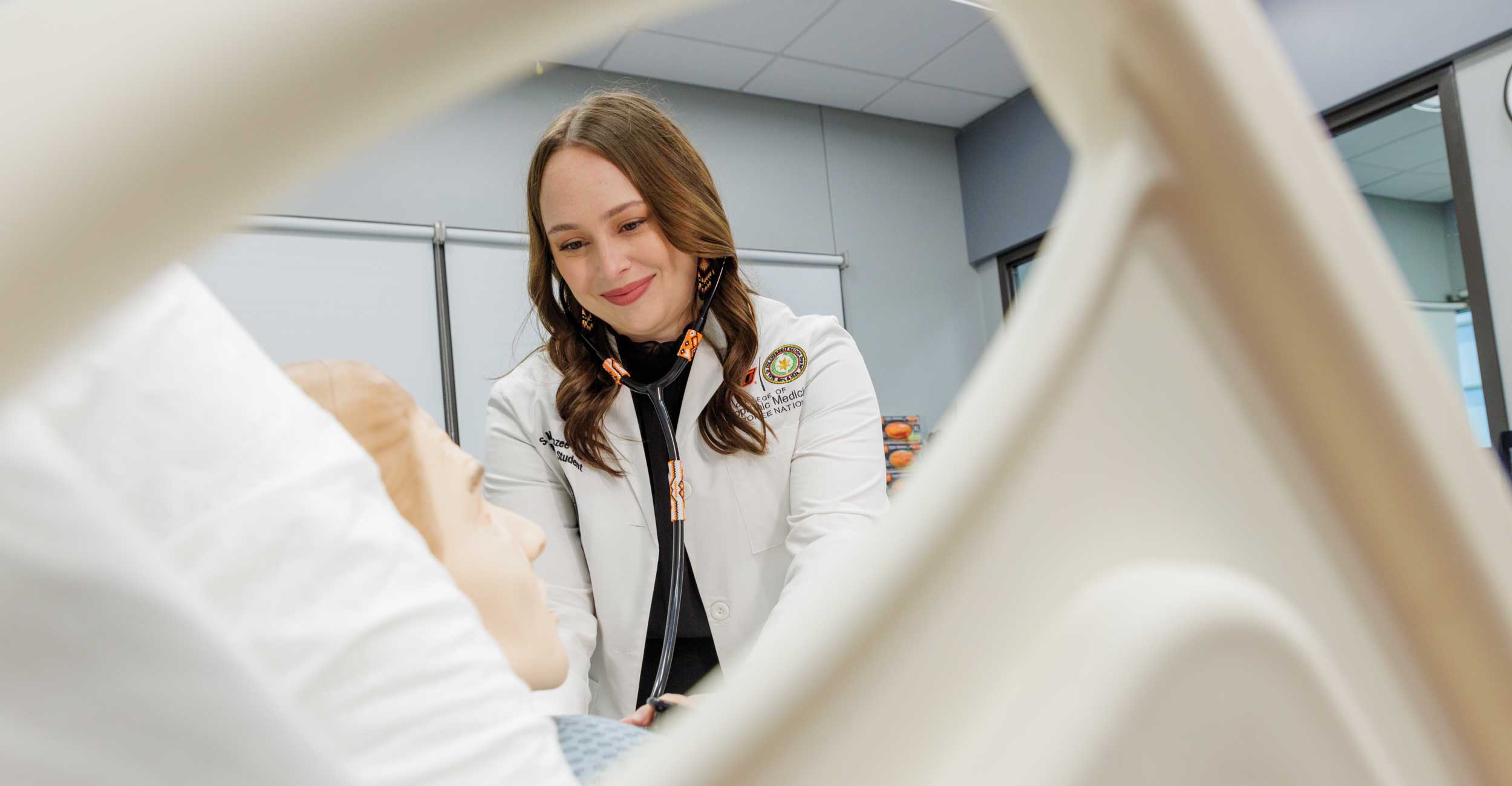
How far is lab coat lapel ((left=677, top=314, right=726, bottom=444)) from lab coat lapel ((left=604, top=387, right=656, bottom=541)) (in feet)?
0.18

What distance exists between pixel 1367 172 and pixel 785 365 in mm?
2702

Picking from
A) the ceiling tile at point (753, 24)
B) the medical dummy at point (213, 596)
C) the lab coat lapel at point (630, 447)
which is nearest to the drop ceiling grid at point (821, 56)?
the ceiling tile at point (753, 24)

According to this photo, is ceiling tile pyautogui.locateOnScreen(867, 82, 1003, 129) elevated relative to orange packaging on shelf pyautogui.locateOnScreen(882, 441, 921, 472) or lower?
elevated

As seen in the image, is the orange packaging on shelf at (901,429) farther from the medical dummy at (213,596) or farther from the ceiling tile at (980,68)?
the medical dummy at (213,596)

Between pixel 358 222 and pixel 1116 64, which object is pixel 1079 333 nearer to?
pixel 1116 64

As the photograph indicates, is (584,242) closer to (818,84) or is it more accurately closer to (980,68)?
(818,84)

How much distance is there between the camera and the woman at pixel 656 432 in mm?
1142

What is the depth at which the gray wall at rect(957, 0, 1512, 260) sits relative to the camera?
2541 mm

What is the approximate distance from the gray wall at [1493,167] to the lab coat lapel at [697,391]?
7.66ft

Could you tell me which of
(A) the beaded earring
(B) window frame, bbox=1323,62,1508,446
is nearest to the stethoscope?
(A) the beaded earring

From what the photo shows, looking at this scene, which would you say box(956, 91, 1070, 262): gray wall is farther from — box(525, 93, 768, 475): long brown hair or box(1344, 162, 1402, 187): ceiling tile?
box(525, 93, 768, 475): long brown hair

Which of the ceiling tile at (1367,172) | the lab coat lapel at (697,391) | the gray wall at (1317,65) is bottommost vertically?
the lab coat lapel at (697,391)

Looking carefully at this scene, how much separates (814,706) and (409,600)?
0.20 m

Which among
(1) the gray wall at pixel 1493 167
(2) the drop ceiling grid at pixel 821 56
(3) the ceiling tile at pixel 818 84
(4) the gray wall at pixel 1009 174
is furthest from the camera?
(4) the gray wall at pixel 1009 174
